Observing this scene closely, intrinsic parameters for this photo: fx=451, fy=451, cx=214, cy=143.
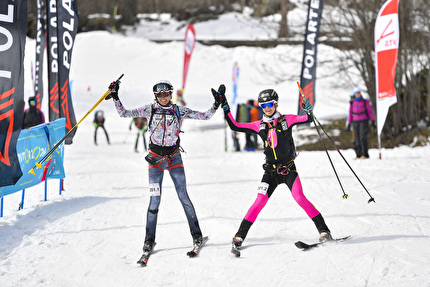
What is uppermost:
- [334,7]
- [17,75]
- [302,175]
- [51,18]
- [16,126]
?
[334,7]

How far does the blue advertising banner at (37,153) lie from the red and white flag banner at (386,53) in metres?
7.85

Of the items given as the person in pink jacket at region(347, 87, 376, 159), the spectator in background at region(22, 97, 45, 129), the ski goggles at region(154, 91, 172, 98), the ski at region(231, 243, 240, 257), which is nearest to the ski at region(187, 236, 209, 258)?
the ski at region(231, 243, 240, 257)

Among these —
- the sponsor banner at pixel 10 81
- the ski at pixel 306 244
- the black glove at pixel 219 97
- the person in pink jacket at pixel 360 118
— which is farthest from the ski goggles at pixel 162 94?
the person in pink jacket at pixel 360 118

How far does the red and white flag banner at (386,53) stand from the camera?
11.2m

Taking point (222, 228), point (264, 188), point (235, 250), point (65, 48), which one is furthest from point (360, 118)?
point (235, 250)

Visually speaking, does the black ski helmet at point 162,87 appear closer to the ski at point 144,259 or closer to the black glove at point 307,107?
the black glove at point 307,107

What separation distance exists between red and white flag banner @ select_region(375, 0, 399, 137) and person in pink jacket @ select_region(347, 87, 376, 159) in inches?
15.3

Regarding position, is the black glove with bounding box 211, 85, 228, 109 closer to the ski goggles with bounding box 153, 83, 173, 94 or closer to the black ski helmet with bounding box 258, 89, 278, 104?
the black ski helmet with bounding box 258, 89, 278, 104

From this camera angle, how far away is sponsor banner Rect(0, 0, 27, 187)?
18.1 feet

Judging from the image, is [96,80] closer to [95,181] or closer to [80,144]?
[80,144]

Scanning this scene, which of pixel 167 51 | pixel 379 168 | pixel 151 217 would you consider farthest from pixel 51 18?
pixel 167 51

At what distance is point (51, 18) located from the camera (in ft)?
27.9

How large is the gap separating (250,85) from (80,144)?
18936mm

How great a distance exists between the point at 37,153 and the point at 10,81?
1813 millimetres
